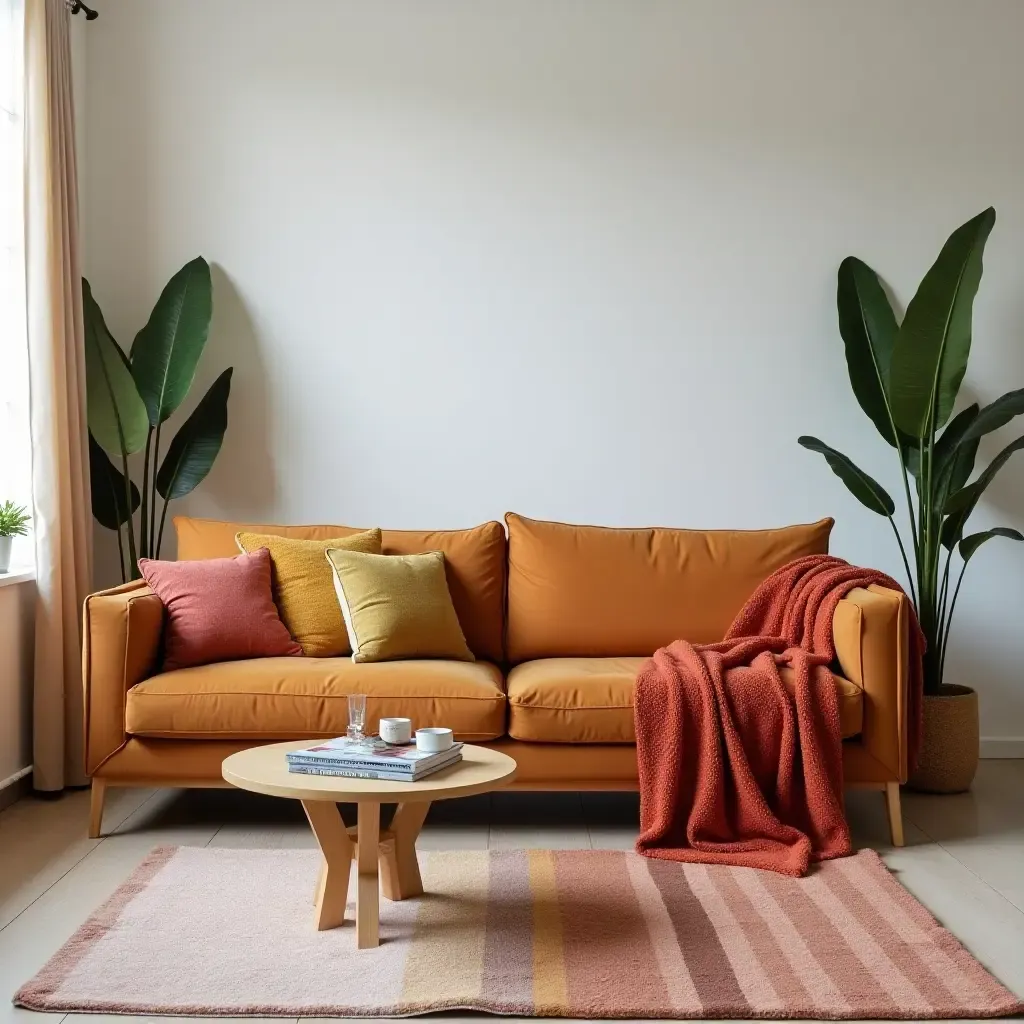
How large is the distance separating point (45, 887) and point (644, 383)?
2.71 metres

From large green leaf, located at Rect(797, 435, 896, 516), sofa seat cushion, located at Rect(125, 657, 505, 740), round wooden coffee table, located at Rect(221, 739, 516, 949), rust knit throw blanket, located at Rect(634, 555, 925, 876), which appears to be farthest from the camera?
large green leaf, located at Rect(797, 435, 896, 516)

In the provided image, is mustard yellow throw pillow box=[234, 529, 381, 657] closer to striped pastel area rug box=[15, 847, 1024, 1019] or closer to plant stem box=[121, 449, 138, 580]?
plant stem box=[121, 449, 138, 580]

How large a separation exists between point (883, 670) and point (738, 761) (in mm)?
495

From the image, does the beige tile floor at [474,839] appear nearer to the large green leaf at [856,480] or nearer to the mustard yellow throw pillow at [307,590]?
the mustard yellow throw pillow at [307,590]

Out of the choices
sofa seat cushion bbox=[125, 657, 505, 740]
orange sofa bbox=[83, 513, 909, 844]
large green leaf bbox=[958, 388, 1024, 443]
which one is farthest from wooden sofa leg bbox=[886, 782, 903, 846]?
large green leaf bbox=[958, 388, 1024, 443]

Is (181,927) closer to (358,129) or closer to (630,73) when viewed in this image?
(358,129)

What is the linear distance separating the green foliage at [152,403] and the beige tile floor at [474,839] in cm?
103

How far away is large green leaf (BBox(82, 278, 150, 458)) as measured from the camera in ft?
13.2

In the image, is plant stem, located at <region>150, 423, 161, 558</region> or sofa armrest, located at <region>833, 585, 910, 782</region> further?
plant stem, located at <region>150, 423, 161, 558</region>

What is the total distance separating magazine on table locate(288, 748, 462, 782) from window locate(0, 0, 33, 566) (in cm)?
176

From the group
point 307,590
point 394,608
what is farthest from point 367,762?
point 307,590

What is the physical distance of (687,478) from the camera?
174 inches

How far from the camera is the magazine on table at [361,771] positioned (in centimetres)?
235

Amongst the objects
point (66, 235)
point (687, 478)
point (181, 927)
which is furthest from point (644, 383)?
point (181, 927)
